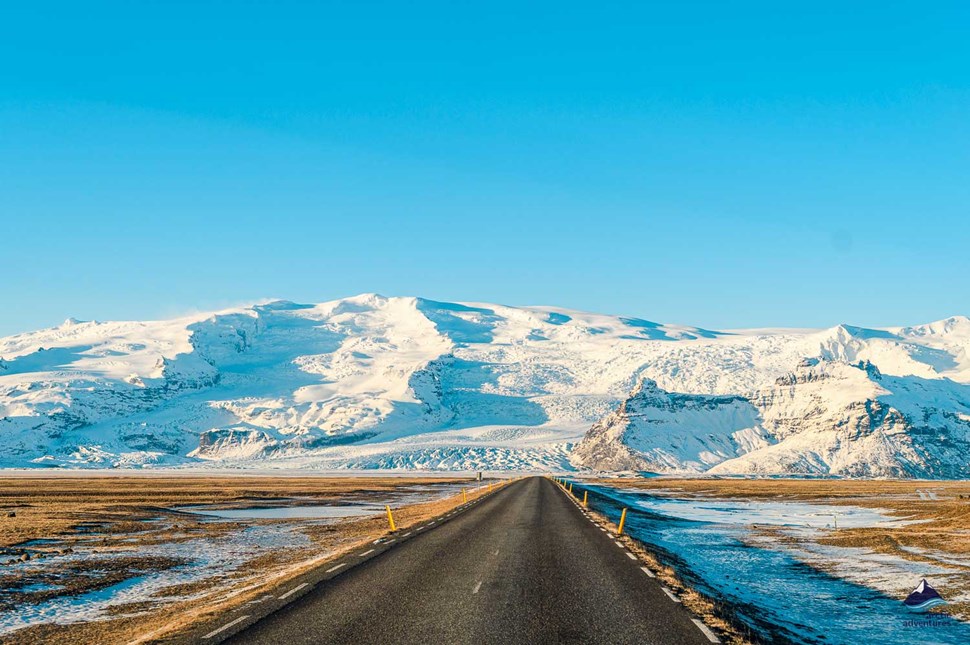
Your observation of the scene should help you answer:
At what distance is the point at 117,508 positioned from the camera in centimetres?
5812

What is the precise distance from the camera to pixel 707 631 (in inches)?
590

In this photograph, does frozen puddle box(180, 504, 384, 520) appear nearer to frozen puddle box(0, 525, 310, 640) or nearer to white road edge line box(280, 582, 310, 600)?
frozen puddle box(0, 525, 310, 640)

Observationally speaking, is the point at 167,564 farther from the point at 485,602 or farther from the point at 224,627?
the point at 485,602

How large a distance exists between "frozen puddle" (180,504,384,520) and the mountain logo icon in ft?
129

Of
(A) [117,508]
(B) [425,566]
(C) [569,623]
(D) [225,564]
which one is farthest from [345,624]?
(A) [117,508]

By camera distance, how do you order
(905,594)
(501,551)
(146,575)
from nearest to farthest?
(905,594) < (146,575) < (501,551)

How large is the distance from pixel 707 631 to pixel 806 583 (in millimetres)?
13118

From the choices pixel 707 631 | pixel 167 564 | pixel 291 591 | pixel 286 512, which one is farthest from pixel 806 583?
pixel 286 512

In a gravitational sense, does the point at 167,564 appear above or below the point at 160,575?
below

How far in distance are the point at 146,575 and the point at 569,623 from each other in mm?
16043


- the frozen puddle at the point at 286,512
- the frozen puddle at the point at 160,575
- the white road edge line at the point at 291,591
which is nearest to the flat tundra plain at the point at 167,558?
the frozen puddle at the point at 160,575

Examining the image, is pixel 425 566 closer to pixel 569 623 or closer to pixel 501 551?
pixel 501 551

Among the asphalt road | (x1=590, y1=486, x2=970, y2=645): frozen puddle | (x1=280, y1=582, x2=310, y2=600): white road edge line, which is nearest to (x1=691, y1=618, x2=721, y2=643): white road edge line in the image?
the asphalt road

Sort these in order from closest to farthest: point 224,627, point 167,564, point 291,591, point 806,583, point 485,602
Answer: point 224,627 < point 485,602 < point 291,591 < point 806,583 < point 167,564
